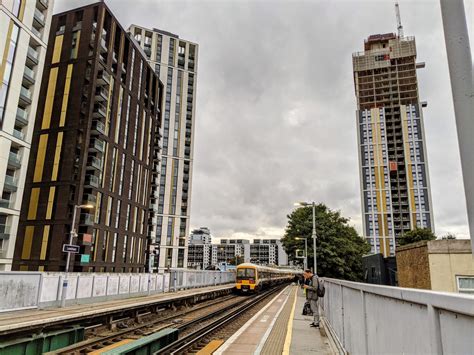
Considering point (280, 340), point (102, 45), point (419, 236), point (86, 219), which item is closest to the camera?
point (280, 340)

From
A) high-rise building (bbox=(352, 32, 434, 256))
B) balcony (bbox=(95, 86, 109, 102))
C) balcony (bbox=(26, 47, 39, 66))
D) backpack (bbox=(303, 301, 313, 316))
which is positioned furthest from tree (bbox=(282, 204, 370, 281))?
high-rise building (bbox=(352, 32, 434, 256))

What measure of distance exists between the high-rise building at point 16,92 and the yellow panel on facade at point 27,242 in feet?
26.2

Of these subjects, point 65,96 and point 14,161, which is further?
point 65,96

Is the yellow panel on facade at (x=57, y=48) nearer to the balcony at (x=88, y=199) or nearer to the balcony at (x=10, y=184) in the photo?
the balcony at (x=88, y=199)

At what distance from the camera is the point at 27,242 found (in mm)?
40500

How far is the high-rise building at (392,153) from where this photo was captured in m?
103

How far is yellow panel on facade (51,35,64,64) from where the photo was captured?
155 ft

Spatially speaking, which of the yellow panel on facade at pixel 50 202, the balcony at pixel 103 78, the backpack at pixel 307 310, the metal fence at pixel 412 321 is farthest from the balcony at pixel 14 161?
the metal fence at pixel 412 321

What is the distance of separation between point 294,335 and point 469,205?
32.7ft

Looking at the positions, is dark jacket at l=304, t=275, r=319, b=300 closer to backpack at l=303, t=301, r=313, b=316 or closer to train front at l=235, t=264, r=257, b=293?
backpack at l=303, t=301, r=313, b=316

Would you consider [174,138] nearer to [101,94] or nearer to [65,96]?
[101,94]

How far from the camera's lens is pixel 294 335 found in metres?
11.1

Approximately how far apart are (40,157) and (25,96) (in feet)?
36.5

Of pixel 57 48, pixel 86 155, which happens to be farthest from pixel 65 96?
pixel 86 155
